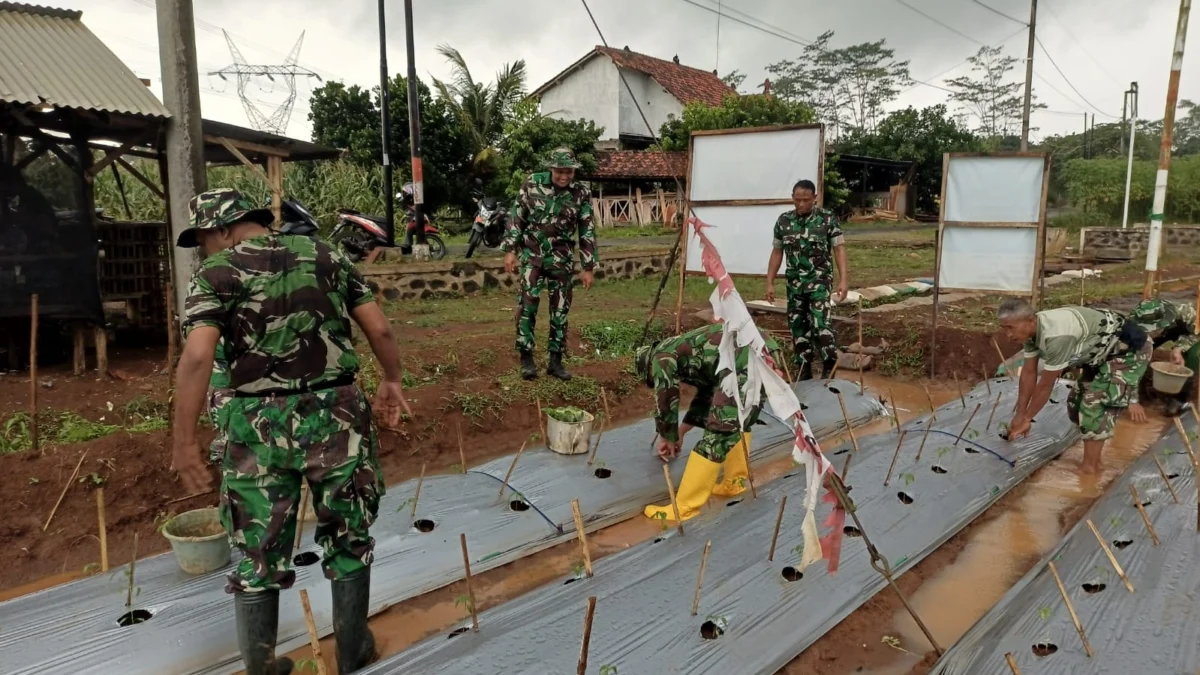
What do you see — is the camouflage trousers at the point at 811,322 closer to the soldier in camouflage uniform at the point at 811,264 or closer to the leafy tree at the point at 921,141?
the soldier in camouflage uniform at the point at 811,264

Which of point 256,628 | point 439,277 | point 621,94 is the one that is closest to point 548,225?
point 256,628

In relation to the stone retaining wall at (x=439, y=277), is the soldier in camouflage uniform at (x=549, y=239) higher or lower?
higher

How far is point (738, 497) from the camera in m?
4.05

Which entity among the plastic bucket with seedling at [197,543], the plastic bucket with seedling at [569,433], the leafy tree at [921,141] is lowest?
the plastic bucket with seedling at [197,543]

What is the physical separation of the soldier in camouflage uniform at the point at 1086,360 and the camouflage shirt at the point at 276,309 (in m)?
3.60

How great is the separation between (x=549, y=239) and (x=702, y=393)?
203 centimetres

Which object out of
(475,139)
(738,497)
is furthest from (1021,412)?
(475,139)

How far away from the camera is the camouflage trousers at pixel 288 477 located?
2311 mm

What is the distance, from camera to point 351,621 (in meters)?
2.53

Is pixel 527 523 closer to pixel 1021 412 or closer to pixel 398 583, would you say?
pixel 398 583

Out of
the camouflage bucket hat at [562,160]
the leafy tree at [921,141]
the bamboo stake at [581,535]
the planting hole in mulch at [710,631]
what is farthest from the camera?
the leafy tree at [921,141]

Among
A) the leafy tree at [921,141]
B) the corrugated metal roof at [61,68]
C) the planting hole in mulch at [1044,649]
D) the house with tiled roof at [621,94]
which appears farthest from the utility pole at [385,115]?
the leafy tree at [921,141]

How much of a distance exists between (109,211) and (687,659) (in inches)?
491

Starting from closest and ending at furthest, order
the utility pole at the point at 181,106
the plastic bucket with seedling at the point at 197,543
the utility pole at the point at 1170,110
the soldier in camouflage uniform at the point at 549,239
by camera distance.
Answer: the plastic bucket with seedling at the point at 197,543 → the utility pole at the point at 181,106 → the soldier in camouflage uniform at the point at 549,239 → the utility pole at the point at 1170,110
